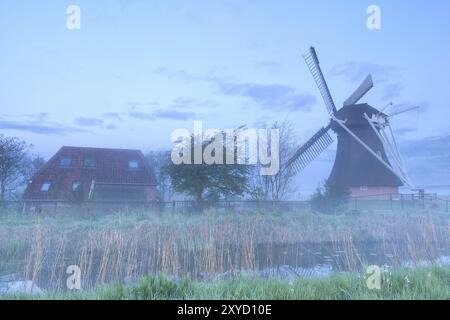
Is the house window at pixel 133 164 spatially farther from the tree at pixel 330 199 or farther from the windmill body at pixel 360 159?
the windmill body at pixel 360 159

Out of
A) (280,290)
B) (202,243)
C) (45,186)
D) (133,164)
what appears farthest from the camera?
(45,186)

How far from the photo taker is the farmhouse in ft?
33.7

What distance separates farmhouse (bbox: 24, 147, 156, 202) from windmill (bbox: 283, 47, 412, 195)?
18.6ft

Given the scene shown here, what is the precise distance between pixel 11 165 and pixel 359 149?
42.2 ft

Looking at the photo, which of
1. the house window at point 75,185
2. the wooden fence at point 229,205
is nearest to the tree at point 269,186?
the wooden fence at point 229,205

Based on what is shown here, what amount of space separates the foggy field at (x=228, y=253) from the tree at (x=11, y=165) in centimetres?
211

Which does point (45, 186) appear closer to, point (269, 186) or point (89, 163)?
point (89, 163)

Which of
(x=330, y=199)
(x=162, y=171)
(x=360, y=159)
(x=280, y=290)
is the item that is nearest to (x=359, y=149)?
(x=360, y=159)

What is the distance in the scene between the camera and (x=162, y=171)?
10367 millimetres

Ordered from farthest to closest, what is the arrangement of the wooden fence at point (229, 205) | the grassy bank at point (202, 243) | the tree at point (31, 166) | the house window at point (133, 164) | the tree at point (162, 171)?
1. the tree at point (31, 166)
2. the tree at point (162, 171)
3. the house window at point (133, 164)
4. the wooden fence at point (229, 205)
5. the grassy bank at point (202, 243)

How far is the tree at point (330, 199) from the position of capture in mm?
10305

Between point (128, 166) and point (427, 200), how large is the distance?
10.4 meters
